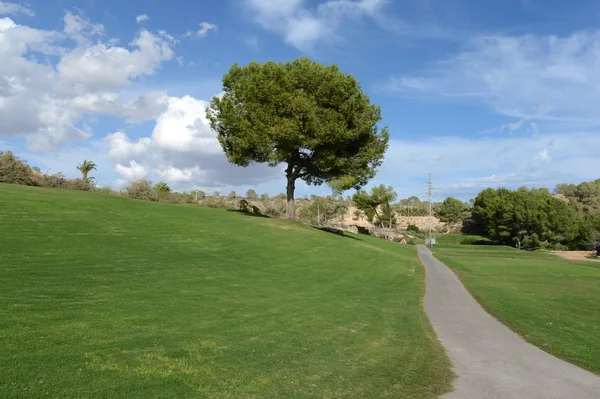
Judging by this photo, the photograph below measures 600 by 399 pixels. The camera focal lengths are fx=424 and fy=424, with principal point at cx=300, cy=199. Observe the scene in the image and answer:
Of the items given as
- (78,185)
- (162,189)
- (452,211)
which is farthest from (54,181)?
(452,211)

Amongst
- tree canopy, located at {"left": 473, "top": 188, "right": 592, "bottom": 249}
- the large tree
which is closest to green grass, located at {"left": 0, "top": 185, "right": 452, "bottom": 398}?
the large tree

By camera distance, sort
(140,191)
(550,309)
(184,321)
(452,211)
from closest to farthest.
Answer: (184,321), (550,309), (140,191), (452,211)

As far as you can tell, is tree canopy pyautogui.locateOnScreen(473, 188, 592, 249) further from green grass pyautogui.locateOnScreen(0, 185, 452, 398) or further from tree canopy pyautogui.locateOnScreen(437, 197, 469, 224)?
green grass pyautogui.locateOnScreen(0, 185, 452, 398)

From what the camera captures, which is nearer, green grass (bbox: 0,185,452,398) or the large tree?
green grass (bbox: 0,185,452,398)

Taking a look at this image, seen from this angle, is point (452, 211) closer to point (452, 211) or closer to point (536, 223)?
point (452, 211)

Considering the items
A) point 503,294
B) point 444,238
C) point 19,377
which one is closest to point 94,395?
point 19,377

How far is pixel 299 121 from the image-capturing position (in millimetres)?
34469

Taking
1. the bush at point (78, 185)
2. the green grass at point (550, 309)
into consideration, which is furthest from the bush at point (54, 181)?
the green grass at point (550, 309)

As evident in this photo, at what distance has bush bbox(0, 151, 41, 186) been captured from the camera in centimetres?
3496

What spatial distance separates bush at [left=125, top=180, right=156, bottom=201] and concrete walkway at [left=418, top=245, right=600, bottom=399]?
37.7 m

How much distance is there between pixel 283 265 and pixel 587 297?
14580 mm

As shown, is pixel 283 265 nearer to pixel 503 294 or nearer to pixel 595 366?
pixel 503 294

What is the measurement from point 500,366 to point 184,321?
673cm

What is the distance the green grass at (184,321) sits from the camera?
6236 mm
